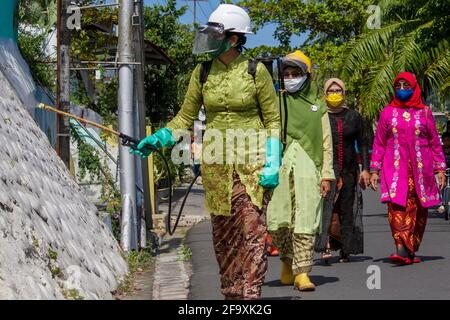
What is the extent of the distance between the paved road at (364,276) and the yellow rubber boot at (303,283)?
2.5 inches

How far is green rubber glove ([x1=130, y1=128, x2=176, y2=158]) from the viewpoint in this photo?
6746 millimetres

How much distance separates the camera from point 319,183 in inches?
347

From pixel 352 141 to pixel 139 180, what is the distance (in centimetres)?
228

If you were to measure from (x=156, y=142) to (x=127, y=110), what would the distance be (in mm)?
4081

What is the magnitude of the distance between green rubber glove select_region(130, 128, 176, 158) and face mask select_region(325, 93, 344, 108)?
401cm

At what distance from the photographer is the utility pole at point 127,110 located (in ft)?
35.3

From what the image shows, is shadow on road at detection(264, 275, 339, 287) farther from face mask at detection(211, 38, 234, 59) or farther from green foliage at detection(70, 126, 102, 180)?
green foliage at detection(70, 126, 102, 180)

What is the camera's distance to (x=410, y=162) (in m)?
10.4

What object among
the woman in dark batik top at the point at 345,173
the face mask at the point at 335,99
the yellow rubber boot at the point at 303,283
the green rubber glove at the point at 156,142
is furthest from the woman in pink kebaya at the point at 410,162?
the green rubber glove at the point at 156,142

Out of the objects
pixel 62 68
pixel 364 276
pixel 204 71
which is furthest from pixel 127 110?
pixel 204 71

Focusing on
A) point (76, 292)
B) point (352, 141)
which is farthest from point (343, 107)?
point (76, 292)

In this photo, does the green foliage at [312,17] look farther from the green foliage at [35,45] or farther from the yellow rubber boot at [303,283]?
the yellow rubber boot at [303,283]

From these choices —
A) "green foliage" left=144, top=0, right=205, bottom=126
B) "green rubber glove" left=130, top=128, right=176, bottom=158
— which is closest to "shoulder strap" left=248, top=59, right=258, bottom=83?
"green rubber glove" left=130, top=128, right=176, bottom=158

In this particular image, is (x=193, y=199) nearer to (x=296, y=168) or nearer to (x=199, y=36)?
(x=296, y=168)
